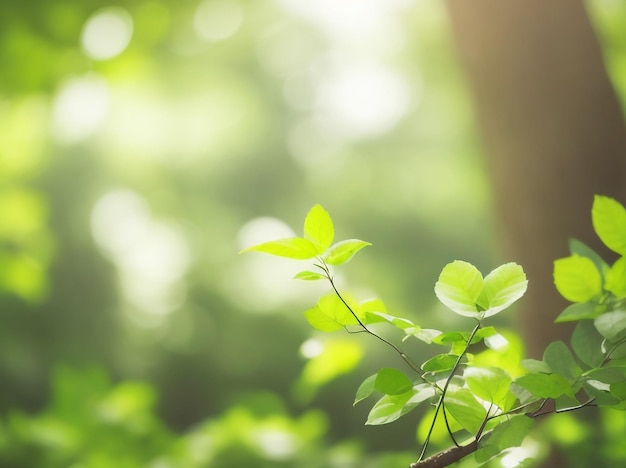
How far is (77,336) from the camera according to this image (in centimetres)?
199

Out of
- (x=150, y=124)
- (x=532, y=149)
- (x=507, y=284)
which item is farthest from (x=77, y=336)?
(x=507, y=284)

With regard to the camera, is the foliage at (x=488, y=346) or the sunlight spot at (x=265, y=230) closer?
the foliage at (x=488, y=346)

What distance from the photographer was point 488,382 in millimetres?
411

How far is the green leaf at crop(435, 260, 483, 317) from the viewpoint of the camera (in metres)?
0.42

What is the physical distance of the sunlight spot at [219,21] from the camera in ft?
9.37

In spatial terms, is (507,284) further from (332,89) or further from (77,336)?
(332,89)

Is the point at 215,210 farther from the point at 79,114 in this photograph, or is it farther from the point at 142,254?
the point at 79,114

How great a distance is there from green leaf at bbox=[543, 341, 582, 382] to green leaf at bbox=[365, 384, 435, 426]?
0.10 m

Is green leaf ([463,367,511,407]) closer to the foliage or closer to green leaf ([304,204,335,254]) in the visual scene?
the foliage

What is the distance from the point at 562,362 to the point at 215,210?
2.29 m

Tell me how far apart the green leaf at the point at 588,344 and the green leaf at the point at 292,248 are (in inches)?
8.7

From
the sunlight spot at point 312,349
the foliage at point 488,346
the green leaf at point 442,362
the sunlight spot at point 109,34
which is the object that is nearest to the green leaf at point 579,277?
the foliage at point 488,346

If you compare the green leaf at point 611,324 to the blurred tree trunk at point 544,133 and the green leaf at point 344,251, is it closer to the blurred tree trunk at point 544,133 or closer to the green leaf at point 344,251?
the green leaf at point 344,251

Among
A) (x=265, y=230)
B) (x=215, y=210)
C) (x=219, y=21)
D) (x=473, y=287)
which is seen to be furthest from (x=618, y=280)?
(x=219, y=21)
